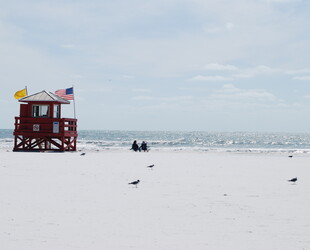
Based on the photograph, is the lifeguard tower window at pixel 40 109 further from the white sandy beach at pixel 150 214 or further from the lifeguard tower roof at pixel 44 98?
the white sandy beach at pixel 150 214

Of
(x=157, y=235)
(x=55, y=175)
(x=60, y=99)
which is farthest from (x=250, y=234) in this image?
(x=60, y=99)

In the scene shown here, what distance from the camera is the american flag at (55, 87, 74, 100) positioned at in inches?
1383

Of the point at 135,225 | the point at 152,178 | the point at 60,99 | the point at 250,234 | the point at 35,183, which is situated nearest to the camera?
the point at 250,234

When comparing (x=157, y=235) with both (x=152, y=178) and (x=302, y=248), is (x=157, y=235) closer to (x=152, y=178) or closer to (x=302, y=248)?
(x=302, y=248)

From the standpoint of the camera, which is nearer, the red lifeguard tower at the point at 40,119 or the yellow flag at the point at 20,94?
the red lifeguard tower at the point at 40,119

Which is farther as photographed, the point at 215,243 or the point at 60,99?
the point at 60,99

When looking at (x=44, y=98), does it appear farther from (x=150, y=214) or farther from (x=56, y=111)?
(x=150, y=214)

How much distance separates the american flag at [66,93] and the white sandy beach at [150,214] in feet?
67.2

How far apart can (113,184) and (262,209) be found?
17.1ft

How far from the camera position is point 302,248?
22.6ft

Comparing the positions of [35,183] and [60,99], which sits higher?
[60,99]

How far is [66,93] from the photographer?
35438 mm

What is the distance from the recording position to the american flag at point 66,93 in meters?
35.1

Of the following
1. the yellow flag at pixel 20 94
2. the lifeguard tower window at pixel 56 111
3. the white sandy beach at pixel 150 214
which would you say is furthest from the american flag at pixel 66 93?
the white sandy beach at pixel 150 214
